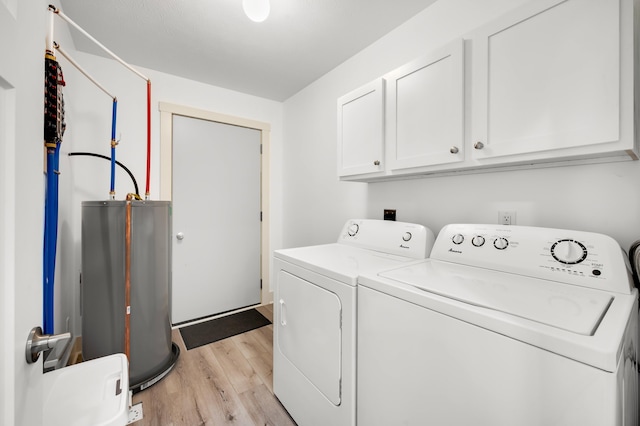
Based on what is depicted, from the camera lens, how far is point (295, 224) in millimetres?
2998

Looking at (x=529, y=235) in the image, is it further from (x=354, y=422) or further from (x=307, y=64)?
(x=307, y=64)

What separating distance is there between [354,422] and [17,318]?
1177 millimetres

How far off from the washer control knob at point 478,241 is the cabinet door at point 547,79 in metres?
0.37

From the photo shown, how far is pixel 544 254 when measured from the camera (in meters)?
1.02

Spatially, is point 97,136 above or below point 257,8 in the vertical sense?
below

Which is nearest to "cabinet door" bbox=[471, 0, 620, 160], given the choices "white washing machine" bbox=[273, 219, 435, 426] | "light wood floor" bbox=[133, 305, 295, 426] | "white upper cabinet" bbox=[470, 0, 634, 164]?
"white upper cabinet" bbox=[470, 0, 634, 164]

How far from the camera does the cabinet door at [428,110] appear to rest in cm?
121

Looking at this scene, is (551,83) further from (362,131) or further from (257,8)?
(257,8)

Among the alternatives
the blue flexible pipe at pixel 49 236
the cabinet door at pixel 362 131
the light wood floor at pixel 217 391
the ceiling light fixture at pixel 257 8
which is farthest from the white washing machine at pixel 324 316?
the ceiling light fixture at pixel 257 8

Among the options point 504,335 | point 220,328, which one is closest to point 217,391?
point 220,328

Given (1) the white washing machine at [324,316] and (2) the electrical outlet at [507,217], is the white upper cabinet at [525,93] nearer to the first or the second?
(2) the electrical outlet at [507,217]

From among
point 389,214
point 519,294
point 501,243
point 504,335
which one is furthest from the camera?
point 389,214

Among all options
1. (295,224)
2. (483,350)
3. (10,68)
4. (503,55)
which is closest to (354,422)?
(483,350)

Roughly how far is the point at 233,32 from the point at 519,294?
230cm
